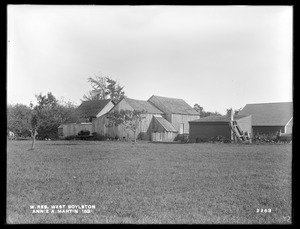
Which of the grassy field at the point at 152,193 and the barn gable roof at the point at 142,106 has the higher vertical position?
the barn gable roof at the point at 142,106

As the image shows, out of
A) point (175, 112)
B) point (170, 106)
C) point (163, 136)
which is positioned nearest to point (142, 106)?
point (163, 136)

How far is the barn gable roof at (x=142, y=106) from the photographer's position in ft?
125

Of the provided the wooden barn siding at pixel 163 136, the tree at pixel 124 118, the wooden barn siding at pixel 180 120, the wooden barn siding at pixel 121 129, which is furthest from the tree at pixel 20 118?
the wooden barn siding at pixel 180 120

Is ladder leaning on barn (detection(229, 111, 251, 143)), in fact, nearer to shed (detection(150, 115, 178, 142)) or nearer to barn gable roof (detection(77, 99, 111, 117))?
shed (detection(150, 115, 178, 142))

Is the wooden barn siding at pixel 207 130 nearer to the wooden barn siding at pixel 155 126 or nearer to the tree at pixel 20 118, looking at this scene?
the wooden barn siding at pixel 155 126

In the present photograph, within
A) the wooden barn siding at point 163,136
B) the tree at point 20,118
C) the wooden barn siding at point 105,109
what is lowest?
the wooden barn siding at point 163,136

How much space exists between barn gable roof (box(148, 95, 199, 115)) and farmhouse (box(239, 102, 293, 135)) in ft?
31.6

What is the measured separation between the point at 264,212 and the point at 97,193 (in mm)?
4317

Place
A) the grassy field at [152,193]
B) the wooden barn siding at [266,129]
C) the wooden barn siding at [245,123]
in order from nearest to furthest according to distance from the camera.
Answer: the grassy field at [152,193], the wooden barn siding at [245,123], the wooden barn siding at [266,129]

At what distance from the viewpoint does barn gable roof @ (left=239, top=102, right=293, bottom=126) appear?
36188mm

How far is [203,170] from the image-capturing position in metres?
11.5

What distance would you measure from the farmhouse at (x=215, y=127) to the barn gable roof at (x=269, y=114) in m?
3.44

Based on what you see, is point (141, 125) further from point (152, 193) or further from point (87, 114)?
point (152, 193)
